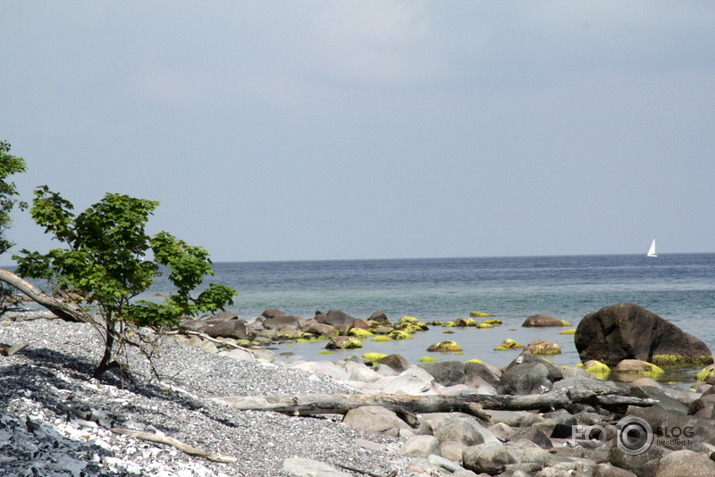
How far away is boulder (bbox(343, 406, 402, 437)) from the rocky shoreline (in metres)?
0.02

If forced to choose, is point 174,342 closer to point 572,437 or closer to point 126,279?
point 126,279

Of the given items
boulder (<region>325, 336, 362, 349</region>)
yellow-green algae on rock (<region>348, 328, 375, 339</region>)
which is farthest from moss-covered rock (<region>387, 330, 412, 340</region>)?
boulder (<region>325, 336, 362, 349</region>)

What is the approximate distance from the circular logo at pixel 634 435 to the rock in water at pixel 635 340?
1177 cm

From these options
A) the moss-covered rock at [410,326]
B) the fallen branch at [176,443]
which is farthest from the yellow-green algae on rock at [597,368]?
the fallen branch at [176,443]

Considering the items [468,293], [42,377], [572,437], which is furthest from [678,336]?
[468,293]

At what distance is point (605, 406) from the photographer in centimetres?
1432

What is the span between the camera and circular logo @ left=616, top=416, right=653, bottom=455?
10664mm

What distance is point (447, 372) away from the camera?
19.1m

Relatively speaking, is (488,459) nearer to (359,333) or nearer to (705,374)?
(705,374)

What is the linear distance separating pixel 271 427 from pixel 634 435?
268 inches

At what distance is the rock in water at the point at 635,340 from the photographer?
77.3 ft

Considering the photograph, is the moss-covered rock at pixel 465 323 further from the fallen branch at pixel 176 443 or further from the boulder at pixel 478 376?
the fallen branch at pixel 176 443

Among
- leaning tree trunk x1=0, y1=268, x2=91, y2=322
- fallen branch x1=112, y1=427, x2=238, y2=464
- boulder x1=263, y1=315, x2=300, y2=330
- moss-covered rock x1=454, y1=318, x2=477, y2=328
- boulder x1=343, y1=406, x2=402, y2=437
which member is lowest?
boulder x1=263, y1=315, x2=300, y2=330

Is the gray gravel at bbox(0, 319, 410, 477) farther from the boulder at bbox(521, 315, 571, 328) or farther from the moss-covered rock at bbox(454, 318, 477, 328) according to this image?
the moss-covered rock at bbox(454, 318, 477, 328)
